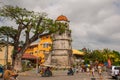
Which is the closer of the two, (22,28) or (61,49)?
(22,28)

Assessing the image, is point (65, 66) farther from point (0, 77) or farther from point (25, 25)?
point (0, 77)

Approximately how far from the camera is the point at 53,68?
216 feet

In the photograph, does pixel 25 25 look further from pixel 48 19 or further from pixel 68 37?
pixel 68 37

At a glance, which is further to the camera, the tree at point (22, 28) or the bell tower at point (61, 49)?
the bell tower at point (61, 49)

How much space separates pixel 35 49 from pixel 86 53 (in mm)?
30532

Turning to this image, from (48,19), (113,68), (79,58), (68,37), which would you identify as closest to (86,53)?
(79,58)

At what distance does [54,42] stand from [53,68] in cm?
701

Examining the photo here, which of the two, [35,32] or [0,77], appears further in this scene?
[35,32]

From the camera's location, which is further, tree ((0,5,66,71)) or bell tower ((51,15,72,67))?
bell tower ((51,15,72,67))

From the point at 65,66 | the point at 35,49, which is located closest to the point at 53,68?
the point at 65,66

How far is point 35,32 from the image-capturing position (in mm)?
43531

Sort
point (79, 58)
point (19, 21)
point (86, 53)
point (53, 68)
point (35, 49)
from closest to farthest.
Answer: point (19, 21) < point (53, 68) < point (86, 53) < point (79, 58) < point (35, 49)

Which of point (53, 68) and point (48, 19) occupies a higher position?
point (48, 19)

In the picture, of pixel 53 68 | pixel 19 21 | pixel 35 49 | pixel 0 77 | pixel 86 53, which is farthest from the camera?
pixel 35 49
